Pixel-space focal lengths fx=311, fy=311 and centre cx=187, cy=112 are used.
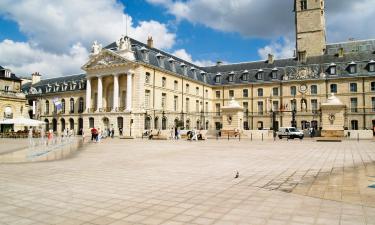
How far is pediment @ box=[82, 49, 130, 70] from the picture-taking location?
154 feet

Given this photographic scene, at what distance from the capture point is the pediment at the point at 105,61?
46812 mm

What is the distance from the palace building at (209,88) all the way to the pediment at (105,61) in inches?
6.1

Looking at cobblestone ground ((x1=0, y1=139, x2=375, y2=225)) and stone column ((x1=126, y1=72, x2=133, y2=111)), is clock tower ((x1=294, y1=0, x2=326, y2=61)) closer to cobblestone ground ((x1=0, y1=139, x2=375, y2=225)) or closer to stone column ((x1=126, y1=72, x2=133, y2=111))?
stone column ((x1=126, y1=72, x2=133, y2=111))

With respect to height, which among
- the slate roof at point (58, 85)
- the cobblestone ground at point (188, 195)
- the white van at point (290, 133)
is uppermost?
the slate roof at point (58, 85)

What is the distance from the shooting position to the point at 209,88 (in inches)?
2462

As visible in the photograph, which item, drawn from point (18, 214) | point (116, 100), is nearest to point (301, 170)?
point (18, 214)

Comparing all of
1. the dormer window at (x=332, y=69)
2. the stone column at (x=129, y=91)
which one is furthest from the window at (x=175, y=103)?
the dormer window at (x=332, y=69)

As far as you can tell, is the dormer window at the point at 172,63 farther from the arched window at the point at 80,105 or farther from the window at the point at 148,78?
the arched window at the point at 80,105

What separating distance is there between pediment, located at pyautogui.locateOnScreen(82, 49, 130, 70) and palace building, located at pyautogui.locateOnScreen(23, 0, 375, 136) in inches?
6.1

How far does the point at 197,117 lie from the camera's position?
57.8 meters

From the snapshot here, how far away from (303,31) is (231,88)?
17.9 meters

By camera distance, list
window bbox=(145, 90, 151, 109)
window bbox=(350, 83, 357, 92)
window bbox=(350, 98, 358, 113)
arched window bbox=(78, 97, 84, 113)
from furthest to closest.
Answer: arched window bbox=(78, 97, 84, 113) < window bbox=(350, 83, 357, 92) < window bbox=(350, 98, 358, 113) < window bbox=(145, 90, 151, 109)

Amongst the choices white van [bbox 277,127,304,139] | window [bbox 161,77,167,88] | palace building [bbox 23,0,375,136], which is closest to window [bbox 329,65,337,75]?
palace building [bbox 23,0,375,136]

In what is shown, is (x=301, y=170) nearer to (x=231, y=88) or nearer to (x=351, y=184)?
(x=351, y=184)
